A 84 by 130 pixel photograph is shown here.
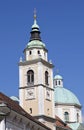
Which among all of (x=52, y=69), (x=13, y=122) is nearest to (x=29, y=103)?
(x=52, y=69)

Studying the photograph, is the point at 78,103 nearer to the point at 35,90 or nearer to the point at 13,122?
the point at 35,90

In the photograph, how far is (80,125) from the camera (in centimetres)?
10088

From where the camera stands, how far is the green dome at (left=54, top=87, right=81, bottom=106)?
102m

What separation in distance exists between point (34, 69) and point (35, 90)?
142 inches

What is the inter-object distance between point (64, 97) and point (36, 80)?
2287cm

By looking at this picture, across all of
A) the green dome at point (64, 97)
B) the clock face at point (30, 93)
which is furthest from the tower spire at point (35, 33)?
the green dome at point (64, 97)

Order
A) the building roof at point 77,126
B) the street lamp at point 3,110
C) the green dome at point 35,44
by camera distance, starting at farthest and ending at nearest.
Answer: the building roof at point 77,126 < the green dome at point 35,44 < the street lamp at point 3,110

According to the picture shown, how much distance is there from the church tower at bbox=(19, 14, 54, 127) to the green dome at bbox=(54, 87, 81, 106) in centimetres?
1919

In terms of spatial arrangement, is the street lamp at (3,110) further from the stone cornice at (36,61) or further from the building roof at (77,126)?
the building roof at (77,126)

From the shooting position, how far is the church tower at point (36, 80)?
79062mm

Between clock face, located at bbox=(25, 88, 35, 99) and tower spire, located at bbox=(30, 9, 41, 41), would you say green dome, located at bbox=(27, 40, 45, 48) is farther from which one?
clock face, located at bbox=(25, 88, 35, 99)

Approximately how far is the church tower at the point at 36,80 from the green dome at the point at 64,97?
63.0 ft

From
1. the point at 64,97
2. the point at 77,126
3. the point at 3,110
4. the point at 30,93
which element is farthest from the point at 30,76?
the point at 3,110

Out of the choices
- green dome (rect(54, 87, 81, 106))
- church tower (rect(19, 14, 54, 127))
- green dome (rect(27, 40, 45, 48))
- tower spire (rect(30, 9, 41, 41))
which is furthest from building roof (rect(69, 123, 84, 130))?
tower spire (rect(30, 9, 41, 41))
